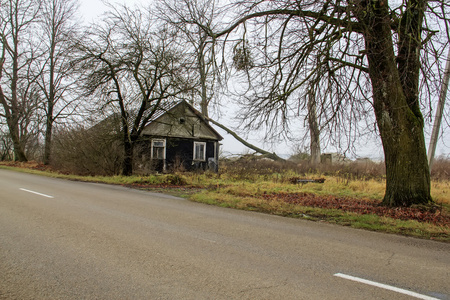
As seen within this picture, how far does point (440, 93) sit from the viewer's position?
9219 mm

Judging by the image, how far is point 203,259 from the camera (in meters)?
5.19

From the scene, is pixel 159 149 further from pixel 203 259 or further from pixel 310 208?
pixel 203 259

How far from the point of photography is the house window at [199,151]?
3203cm

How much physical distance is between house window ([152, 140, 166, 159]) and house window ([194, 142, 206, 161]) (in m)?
3.12

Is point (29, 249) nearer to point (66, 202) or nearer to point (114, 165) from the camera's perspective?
point (66, 202)

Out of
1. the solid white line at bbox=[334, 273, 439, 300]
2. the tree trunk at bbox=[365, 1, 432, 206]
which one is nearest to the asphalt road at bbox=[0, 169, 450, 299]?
the solid white line at bbox=[334, 273, 439, 300]

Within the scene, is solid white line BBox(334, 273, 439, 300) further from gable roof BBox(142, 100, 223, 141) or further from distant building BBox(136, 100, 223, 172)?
distant building BBox(136, 100, 223, 172)

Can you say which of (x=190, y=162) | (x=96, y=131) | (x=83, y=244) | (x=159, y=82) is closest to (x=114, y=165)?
(x=96, y=131)

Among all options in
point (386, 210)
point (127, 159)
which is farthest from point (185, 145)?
point (386, 210)

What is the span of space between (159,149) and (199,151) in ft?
12.5

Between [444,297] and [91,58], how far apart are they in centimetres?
1956

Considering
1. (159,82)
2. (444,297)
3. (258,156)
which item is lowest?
(444,297)

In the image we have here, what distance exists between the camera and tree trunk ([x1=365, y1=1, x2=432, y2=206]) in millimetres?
9820

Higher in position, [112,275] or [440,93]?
[440,93]
